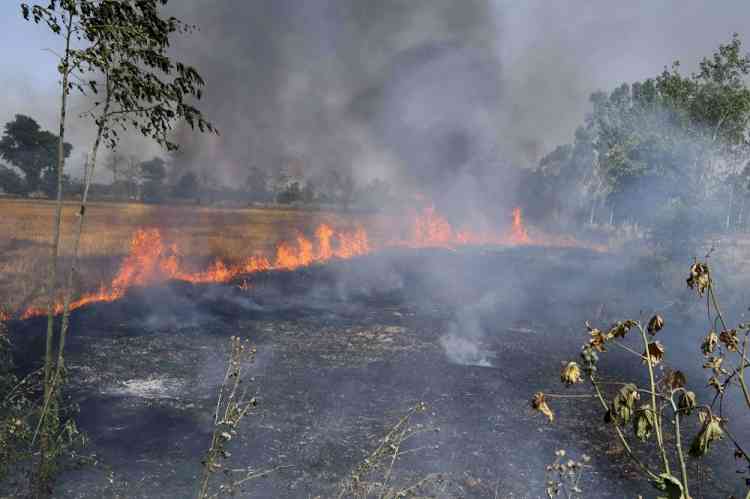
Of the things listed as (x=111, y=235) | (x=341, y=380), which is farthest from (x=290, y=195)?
(x=341, y=380)

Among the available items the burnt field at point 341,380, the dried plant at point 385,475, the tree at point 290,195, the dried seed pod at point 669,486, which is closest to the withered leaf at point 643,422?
the dried seed pod at point 669,486

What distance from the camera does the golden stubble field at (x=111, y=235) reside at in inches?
787

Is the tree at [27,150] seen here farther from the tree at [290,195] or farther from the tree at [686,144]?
the tree at [686,144]

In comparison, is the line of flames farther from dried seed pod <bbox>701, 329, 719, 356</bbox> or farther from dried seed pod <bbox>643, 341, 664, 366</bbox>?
dried seed pod <bbox>701, 329, 719, 356</bbox>

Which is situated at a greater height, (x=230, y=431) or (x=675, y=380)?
(x=675, y=380)

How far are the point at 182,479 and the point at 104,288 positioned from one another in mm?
15626

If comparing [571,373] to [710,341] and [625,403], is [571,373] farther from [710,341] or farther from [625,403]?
[710,341]

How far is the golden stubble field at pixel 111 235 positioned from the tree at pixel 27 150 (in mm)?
4870

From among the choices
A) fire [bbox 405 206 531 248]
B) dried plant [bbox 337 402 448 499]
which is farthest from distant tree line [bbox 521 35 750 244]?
dried plant [bbox 337 402 448 499]

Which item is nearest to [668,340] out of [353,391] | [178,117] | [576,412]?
[576,412]

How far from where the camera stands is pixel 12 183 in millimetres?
36562

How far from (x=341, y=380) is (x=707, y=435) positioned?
10065mm

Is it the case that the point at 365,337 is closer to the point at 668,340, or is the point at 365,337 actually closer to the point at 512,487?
the point at 512,487

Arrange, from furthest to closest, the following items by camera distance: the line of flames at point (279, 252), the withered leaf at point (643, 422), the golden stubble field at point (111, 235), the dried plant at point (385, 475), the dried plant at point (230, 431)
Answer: the line of flames at point (279, 252), the golden stubble field at point (111, 235), the dried plant at point (385, 475), the dried plant at point (230, 431), the withered leaf at point (643, 422)
